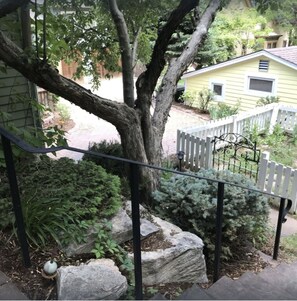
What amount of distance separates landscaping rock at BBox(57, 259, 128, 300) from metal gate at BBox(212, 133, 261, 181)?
5.15 metres

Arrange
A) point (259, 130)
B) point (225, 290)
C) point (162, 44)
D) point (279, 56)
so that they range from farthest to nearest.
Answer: point (279, 56), point (259, 130), point (162, 44), point (225, 290)

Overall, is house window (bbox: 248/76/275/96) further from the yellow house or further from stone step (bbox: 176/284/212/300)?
stone step (bbox: 176/284/212/300)

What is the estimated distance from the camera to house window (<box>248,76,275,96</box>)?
11523 mm

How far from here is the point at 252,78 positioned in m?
11.9

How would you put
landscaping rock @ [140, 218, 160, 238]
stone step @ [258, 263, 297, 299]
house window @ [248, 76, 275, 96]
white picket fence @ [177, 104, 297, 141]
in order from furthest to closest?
house window @ [248, 76, 275, 96]
white picket fence @ [177, 104, 297, 141]
landscaping rock @ [140, 218, 160, 238]
stone step @ [258, 263, 297, 299]

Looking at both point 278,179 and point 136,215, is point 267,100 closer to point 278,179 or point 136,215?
point 278,179

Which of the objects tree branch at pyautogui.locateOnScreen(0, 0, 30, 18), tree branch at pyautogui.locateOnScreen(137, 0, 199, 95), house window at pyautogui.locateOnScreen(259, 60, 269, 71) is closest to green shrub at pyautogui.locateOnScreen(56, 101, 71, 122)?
house window at pyautogui.locateOnScreen(259, 60, 269, 71)

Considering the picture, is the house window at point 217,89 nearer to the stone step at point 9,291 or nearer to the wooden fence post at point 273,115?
the wooden fence post at point 273,115

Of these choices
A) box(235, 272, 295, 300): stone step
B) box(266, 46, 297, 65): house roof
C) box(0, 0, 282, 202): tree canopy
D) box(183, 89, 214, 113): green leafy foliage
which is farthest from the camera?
box(183, 89, 214, 113): green leafy foliage

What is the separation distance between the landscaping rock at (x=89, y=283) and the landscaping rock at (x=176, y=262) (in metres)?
0.60

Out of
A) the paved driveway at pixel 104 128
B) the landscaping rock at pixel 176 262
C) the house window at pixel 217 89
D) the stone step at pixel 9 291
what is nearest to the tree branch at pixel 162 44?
the landscaping rock at pixel 176 262

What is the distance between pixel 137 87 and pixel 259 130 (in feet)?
20.3

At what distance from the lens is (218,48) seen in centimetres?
1578

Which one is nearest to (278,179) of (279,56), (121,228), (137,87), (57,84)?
(137,87)
